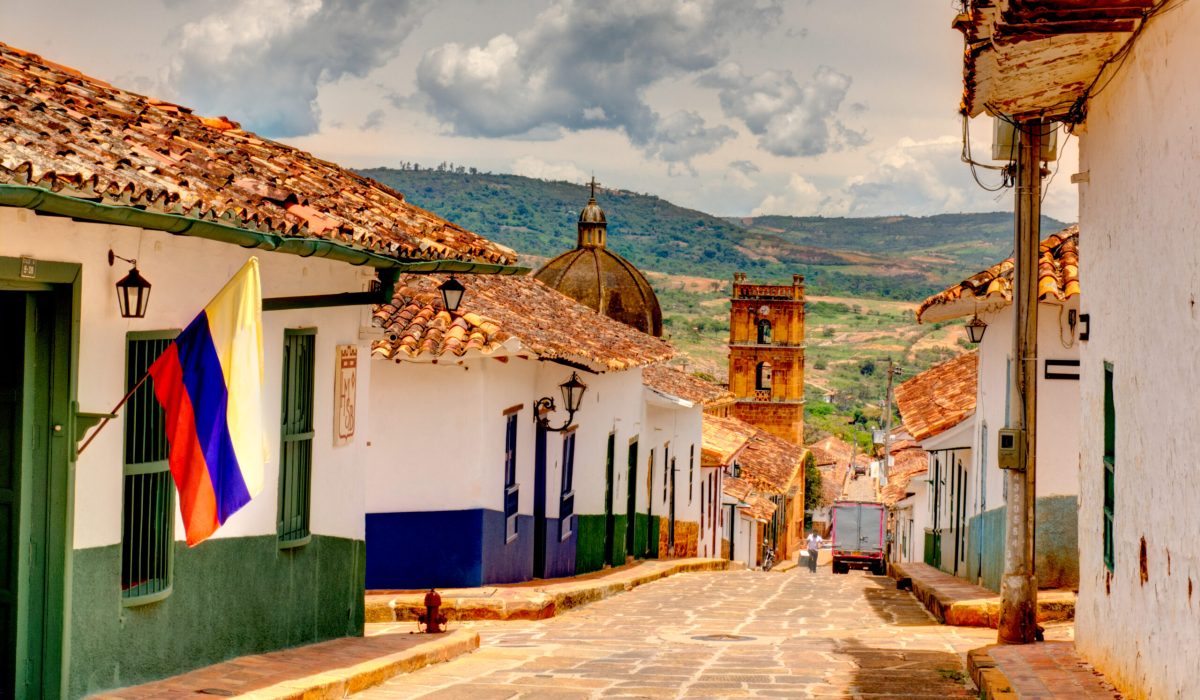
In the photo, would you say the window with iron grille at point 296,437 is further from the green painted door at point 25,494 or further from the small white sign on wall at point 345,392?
the green painted door at point 25,494

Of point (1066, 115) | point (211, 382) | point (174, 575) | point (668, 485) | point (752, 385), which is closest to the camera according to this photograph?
point (211, 382)

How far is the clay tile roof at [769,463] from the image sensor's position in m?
45.5

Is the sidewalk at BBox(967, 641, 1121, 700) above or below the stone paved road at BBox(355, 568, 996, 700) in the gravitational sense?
above

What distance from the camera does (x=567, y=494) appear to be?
19.4m

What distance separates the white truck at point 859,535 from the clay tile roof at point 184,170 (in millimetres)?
36853

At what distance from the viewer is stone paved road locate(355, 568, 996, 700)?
918 cm

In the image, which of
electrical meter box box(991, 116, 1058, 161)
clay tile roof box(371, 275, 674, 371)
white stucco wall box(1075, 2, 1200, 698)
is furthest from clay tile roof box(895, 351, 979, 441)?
white stucco wall box(1075, 2, 1200, 698)

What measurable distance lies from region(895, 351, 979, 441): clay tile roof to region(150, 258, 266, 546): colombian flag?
14.2 m

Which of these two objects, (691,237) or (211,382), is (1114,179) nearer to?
(211,382)

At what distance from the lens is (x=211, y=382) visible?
22.6ft

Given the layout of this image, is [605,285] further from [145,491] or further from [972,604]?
[145,491]

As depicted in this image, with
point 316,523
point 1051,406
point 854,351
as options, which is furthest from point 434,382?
point 854,351

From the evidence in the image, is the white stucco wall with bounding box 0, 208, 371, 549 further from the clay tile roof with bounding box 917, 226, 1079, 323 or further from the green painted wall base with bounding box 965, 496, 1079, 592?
the green painted wall base with bounding box 965, 496, 1079, 592

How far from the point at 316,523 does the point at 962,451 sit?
12.9 metres
